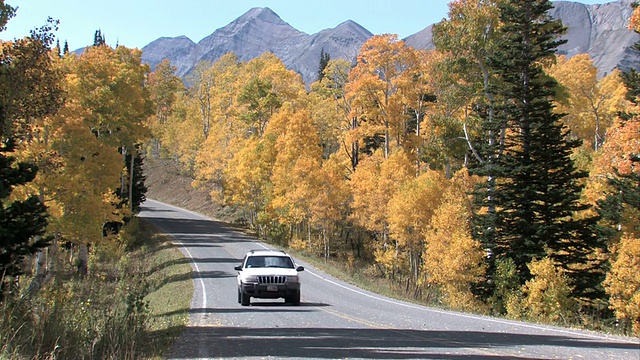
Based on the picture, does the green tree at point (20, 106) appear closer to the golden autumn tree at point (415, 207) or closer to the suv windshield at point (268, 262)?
the suv windshield at point (268, 262)

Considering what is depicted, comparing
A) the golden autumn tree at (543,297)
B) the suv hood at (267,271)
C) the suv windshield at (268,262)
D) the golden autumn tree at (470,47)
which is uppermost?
the golden autumn tree at (470,47)

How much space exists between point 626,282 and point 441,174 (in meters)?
16.3

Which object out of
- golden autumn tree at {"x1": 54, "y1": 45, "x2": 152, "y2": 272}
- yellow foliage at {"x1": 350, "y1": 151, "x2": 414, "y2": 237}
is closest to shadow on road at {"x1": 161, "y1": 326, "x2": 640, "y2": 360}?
golden autumn tree at {"x1": 54, "y1": 45, "x2": 152, "y2": 272}

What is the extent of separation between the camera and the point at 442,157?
119 feet

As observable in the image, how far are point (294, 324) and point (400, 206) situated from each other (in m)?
25.1

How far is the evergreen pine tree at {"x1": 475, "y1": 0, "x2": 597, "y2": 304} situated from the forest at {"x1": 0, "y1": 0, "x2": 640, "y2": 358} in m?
0.09

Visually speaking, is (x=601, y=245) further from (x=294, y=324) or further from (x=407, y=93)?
(x=294, y=324)

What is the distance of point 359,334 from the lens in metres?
12.6

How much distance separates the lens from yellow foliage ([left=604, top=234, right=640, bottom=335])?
26.5 metres

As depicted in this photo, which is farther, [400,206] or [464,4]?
[400,206]

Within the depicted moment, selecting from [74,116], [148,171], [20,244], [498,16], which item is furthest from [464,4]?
[148,171]

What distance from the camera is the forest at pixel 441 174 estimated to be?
77.6ft

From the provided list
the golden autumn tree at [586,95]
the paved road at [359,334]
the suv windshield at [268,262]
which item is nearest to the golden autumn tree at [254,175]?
the golden autumn tree at [586,95]

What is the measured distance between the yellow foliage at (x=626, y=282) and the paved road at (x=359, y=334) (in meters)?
12.5
